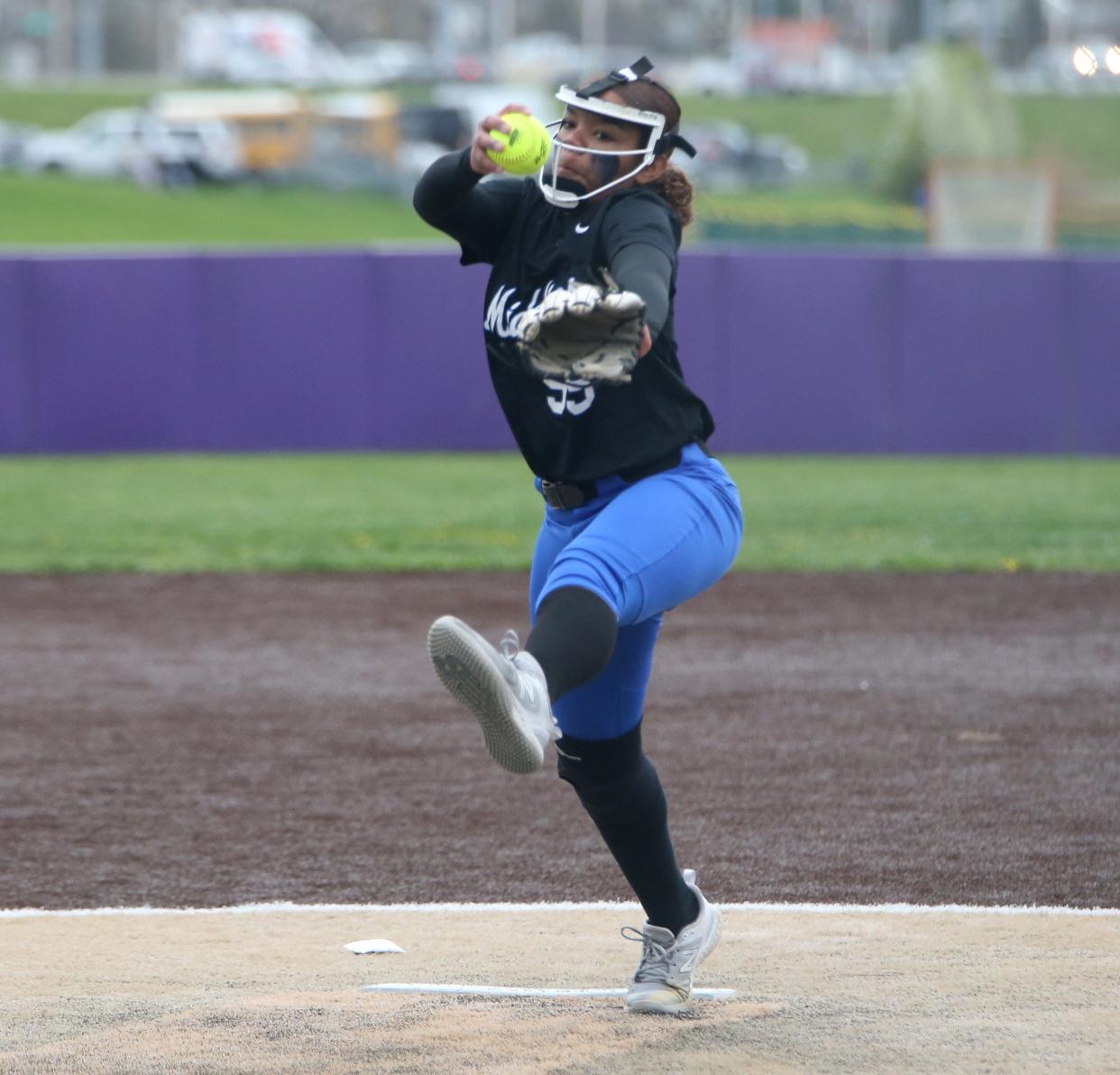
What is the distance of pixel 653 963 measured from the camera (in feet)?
12.4

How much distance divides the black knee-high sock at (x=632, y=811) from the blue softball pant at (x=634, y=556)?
42mm

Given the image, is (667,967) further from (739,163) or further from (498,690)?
(739,163)

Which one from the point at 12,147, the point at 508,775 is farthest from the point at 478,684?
the point at 12,147

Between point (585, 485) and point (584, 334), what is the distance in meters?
0.50

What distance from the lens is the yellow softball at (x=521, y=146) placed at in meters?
3.65

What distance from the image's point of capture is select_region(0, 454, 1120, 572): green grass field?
1138cm

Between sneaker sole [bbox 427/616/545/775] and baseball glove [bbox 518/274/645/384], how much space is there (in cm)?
49

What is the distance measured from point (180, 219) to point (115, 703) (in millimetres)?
28672

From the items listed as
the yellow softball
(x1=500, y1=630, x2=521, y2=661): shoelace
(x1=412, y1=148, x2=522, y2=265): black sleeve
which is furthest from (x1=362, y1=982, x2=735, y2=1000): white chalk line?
the yellow softball

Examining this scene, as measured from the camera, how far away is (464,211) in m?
3.71

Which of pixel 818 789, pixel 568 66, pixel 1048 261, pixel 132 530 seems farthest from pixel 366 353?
pixel 568 66

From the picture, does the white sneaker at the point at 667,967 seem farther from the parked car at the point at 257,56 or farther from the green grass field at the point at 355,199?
the parked car at the point at 257,56

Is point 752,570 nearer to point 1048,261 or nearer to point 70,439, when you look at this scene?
point 1048,261

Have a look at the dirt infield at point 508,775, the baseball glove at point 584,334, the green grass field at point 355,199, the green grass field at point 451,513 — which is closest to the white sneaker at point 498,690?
the baseball glove at point 584,334
